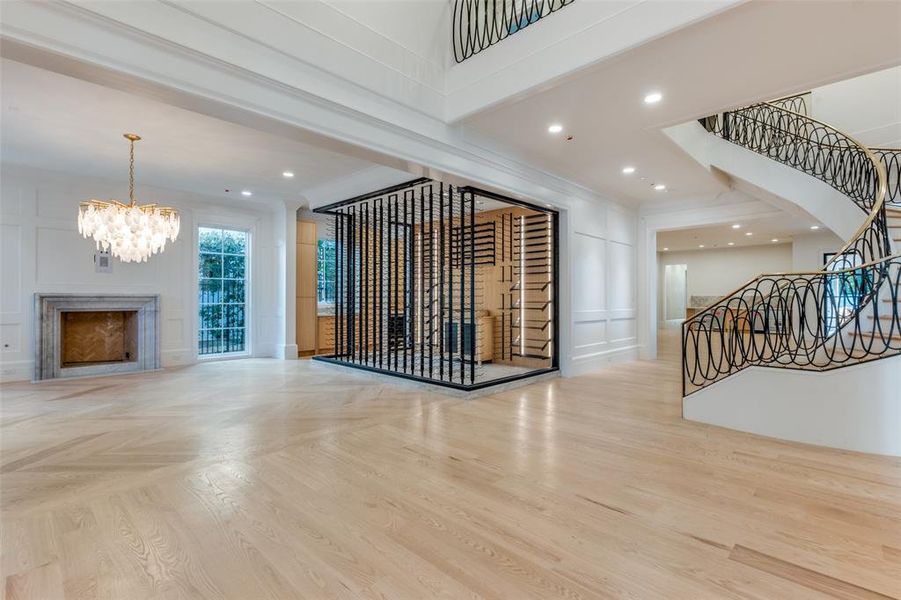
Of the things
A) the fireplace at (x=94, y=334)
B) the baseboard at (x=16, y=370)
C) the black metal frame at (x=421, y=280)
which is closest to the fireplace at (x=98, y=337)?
the fireplace at (x=94, y=334)

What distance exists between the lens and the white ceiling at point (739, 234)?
28.1 feet

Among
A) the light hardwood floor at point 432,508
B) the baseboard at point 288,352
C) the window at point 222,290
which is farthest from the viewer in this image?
the baseboard at point 288,352

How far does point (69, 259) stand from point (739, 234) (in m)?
13.8

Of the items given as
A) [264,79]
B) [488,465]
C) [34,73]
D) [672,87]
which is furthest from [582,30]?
[34,73]

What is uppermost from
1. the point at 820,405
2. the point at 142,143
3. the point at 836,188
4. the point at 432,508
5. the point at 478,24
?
the point at 478,24

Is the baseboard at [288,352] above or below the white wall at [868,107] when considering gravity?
below

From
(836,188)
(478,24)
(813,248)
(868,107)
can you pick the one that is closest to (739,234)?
(813,248)

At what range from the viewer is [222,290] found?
8.14 metres

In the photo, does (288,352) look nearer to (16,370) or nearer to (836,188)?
(16,370)

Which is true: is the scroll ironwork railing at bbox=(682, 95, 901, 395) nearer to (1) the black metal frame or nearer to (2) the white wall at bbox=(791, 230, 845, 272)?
(1) the black metal frame

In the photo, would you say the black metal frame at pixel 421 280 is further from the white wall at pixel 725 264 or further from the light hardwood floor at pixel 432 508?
the white wall at pixel 725 264

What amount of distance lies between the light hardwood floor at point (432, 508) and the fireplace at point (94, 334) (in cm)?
233

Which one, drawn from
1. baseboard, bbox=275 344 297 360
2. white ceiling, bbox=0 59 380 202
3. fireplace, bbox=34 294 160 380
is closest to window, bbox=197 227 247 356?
baseboard, bbox=275 344 297 360

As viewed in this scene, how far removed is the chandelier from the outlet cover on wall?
1.60 m
